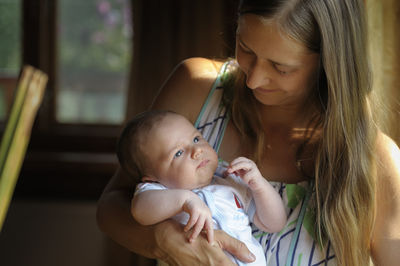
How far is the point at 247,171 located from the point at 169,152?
0.21 meters

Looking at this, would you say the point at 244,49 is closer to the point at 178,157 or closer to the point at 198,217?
the point at 178,157

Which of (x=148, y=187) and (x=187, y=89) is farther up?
(x=187, y=89)

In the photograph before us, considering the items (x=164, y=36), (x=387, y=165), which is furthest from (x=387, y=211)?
(x=164, y=36)

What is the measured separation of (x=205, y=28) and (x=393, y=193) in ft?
7.34

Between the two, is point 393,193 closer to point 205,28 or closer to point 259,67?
point 259,67

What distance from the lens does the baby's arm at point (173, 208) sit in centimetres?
122

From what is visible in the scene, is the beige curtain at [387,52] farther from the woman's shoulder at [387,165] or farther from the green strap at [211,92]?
the green strap at [211,92]

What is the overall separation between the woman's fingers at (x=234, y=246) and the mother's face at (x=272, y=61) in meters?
0.41

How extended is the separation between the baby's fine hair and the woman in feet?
0.56

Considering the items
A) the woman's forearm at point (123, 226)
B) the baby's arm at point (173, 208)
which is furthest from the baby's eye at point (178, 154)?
the woman's forearm at point (123, 226)

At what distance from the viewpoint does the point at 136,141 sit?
4.54 feet

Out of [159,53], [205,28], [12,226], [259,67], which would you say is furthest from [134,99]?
[259,67]

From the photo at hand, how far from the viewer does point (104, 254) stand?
12.1ft

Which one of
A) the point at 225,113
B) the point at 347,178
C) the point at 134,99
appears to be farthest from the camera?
the point at 134,99
